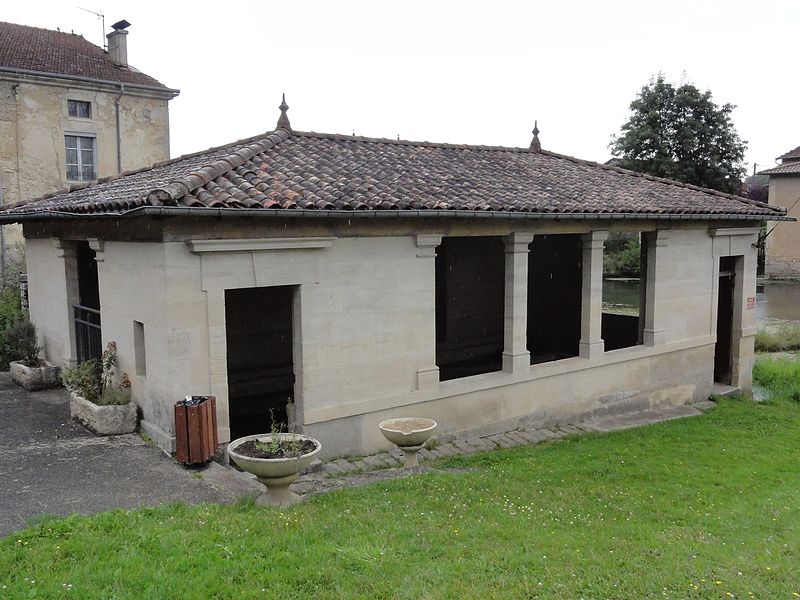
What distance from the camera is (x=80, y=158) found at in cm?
2341

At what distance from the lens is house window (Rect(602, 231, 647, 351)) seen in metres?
15.6

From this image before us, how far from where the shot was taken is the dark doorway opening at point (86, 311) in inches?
431

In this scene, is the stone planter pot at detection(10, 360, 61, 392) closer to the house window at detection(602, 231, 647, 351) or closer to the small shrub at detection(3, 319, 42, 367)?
the small shrub at detection(3, 319, 42, 367)

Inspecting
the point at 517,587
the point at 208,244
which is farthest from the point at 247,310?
the point at 517,587

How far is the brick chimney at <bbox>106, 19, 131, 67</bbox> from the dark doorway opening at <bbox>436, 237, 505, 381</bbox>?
16.6 metres

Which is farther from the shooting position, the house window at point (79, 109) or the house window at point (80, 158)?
the house window at point (80, 158)

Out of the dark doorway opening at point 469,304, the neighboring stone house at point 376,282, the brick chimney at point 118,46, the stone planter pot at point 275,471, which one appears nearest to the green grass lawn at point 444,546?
the stone planter pot at point 275,471

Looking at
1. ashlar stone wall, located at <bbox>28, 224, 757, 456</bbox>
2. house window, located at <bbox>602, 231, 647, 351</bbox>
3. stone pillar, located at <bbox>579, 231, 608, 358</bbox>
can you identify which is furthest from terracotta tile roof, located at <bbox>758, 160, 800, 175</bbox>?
stone pillar, located at <bbox>579, 231, 608, 358</bbox>

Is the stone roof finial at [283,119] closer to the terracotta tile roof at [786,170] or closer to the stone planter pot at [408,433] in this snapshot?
the stone planter pot at [408,433]

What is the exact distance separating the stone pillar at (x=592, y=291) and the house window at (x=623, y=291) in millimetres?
1722

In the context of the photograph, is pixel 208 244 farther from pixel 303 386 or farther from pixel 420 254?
pixel 420 254

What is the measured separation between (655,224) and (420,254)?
5.43 meters

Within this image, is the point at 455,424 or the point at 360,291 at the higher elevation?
the point at 360,291

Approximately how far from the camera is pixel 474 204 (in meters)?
10.1
